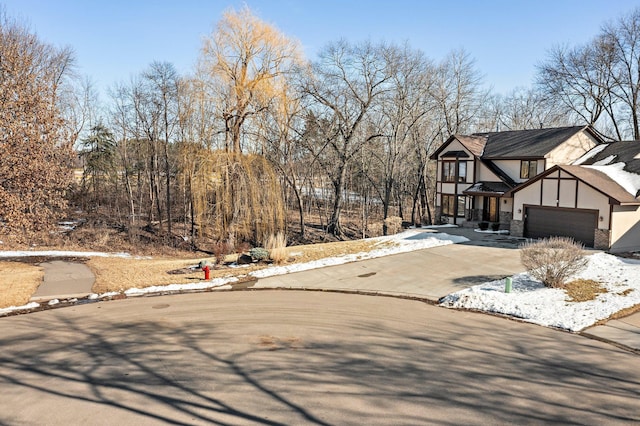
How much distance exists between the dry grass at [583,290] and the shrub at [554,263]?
1.06ft

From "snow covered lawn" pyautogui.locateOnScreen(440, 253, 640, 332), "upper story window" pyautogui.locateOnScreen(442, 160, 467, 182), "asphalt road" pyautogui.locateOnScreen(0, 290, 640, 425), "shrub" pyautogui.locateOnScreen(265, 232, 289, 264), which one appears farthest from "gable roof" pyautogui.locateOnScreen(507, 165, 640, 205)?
"shrub" pyautogui.locateOnScreen(265, 232, 289, 264)

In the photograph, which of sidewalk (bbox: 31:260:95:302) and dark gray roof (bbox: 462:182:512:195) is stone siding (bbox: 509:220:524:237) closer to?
dark gray roof (bbox: 462:182:512:195)

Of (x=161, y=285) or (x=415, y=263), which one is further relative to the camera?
(x=415, y=263)

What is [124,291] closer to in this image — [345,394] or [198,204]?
[198,204]

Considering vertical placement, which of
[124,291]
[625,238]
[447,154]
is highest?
[447,154]

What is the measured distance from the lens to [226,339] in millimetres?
9930

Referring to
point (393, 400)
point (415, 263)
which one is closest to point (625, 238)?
point (415, 263)

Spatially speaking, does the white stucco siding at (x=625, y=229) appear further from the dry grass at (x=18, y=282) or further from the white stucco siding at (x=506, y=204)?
the dry grass at (x=18, y=282)

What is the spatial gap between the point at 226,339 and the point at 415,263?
10.1 m

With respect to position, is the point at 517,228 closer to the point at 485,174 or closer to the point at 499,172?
the point at 499,172

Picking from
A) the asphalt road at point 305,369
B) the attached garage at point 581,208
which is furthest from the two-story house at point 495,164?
the asphalt road at point 305,369

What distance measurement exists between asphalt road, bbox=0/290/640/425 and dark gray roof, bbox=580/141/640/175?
629 inches

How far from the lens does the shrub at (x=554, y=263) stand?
13.5 meters

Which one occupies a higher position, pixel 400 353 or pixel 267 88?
pixel 267 88
